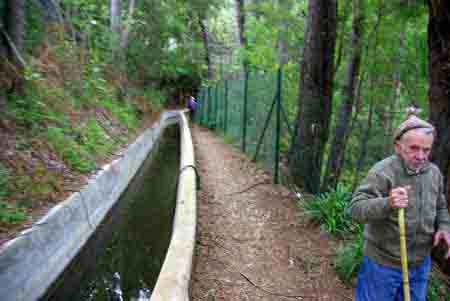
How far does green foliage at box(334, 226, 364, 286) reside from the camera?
3.78 meters

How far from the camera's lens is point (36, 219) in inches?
176

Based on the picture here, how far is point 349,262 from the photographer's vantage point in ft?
12.5

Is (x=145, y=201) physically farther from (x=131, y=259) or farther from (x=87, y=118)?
(x=87, y=118)

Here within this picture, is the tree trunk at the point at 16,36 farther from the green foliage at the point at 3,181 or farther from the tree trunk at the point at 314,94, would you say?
the tree trunk at the point at 314,94

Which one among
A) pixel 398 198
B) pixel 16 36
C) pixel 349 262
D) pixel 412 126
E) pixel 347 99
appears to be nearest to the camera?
pixel 398 198

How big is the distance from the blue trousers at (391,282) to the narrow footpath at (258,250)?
47.8 inches

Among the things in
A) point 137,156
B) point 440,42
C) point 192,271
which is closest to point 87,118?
point 137,156

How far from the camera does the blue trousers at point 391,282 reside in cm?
239

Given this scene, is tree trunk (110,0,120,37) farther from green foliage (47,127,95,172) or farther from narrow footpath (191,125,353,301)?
narrow footpath (191,125,353,301)

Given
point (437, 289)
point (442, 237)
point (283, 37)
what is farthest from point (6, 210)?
point (283, 37)

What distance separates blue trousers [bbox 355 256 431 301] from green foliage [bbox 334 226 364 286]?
132cm

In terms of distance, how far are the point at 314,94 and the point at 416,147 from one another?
4.13m

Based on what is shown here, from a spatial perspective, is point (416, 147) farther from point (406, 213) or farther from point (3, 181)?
point (3, 181)

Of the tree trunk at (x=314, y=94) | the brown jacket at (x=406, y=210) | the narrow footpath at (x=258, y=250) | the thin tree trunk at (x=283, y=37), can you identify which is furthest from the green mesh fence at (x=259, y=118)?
the brown jacket at (x=406, y=210)
